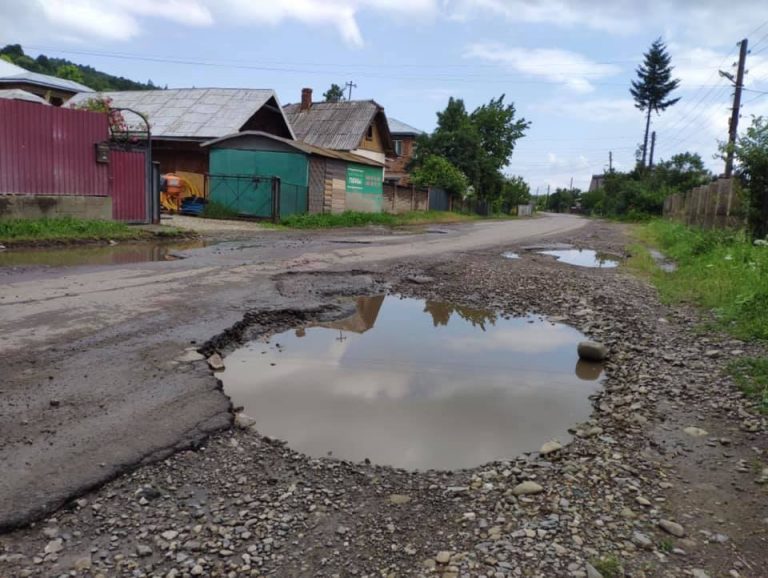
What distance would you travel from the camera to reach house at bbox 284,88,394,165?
32.9m

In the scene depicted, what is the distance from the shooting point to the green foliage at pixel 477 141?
41219 mm

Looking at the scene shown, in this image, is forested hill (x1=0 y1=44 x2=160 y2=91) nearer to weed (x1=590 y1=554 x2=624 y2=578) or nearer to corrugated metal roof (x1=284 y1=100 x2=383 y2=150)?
corrugated metal roof (x1=284 y1=100 x2=383 y2=150)

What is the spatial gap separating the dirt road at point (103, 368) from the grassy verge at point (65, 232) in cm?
330

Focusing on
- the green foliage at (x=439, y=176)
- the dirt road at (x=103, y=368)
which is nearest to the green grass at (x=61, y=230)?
the dirt road at (x=103, y=368)

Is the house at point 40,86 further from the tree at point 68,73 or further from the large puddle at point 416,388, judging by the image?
the large puddle at point 416,388

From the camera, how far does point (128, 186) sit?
14812 millimetres

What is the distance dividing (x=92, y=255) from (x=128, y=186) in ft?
16.7

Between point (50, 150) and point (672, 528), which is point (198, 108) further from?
point (672, 528)

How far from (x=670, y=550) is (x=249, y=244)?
11657 millimetres

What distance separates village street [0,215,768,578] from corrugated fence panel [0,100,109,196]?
325 inches

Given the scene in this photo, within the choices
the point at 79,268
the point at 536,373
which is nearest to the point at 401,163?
the point at 79,268

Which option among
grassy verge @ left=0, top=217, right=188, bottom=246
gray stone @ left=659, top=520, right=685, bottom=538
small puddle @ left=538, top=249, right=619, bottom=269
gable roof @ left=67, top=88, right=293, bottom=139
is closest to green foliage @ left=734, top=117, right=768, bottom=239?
small puddle @ left=538, top=249, right=619, bottom=269

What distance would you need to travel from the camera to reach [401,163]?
148 feet

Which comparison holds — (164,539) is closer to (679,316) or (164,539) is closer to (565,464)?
(565,464)
